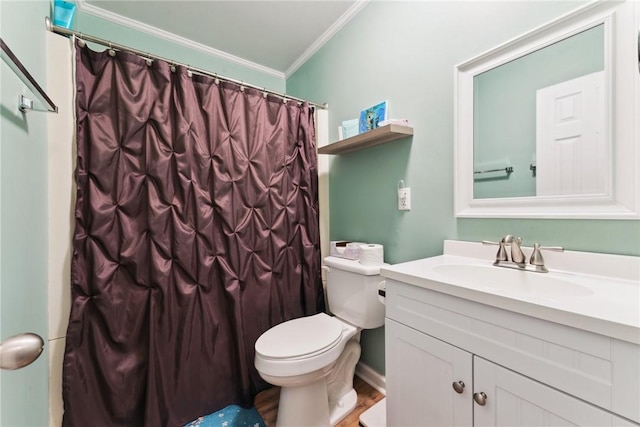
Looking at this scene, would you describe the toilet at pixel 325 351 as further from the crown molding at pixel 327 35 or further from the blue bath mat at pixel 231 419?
the crown molding at pixel 327 35

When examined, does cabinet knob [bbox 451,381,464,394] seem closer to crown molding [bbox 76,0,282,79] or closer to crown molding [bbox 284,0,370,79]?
crown molding [bbox 284,0,370,79]

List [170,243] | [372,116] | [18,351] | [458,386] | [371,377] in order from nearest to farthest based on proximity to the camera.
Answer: [18,351]
[458,386]
[170,243]
[372,116]
[371,377]

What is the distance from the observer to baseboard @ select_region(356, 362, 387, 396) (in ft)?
4.95

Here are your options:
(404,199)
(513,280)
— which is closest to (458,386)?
(513,280)

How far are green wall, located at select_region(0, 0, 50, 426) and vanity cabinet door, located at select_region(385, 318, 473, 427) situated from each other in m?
1.13

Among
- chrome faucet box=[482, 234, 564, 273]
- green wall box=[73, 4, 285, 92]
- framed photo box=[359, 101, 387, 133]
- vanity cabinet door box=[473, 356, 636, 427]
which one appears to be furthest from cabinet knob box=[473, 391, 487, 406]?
green wall box=[73, 4, 285, 92]

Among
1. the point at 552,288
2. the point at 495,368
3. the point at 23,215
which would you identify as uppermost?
the point at 23,215

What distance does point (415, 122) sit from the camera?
133 centimetres

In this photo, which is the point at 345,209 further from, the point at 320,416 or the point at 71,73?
the point at 71,73

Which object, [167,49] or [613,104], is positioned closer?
[613,104]

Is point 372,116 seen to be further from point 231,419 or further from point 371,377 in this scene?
point 231,419

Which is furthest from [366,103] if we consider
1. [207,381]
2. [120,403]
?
[120,403]

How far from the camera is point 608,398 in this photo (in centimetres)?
53

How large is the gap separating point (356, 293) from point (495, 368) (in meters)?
0.75
